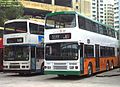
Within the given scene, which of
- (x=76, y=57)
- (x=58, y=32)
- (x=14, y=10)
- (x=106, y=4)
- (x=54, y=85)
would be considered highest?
(x=106, y=4)

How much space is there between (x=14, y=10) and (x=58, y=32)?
14582mm

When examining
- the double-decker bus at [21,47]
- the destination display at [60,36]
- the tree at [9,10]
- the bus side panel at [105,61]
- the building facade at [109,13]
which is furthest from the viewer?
the building facade at [109,13]

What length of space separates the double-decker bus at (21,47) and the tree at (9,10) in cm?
973

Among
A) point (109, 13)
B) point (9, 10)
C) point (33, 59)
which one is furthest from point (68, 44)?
point (109, 13)

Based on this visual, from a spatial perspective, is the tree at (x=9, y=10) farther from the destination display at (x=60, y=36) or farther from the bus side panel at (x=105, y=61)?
the destination display at (x=60, y=36)

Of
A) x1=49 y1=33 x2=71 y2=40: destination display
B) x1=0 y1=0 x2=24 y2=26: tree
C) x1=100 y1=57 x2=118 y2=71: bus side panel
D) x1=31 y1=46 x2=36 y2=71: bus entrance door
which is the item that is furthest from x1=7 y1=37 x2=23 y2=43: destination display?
x1=0 y1=0 x2=24 y2=26: tree

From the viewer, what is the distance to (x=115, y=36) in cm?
3162

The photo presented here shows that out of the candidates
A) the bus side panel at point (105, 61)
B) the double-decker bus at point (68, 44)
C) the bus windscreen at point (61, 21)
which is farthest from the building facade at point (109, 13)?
the bus windscreen at point (61, 21)

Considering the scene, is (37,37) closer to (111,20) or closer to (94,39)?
(94,39)

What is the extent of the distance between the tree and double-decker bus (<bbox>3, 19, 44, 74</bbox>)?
973 centimetres

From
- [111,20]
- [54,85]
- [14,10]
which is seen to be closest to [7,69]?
[54,85]

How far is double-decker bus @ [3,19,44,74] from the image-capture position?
23281 mm

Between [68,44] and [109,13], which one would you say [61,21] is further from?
[109,13]

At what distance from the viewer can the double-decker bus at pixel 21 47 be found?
2328cm
